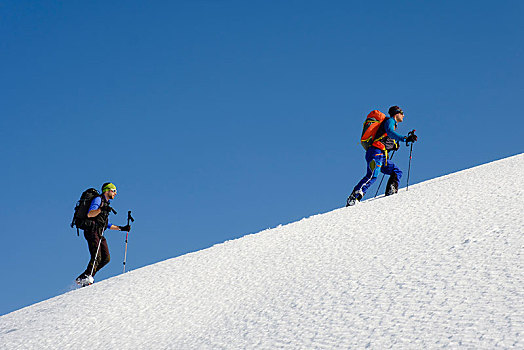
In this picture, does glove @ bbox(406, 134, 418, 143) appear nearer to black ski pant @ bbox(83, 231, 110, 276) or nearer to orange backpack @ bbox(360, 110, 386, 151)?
orange backpack @ bbox(360, 110, 386, 151)

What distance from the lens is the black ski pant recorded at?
8.84m

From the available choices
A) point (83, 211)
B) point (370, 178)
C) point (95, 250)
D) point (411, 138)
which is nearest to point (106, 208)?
point (83, 211)

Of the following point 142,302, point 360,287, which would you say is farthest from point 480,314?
point 142,302

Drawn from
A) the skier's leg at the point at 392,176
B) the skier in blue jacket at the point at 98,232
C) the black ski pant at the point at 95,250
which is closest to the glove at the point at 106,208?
the skier in blue jacket at the point at 98,232

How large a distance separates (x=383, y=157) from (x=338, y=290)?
18.3 feet

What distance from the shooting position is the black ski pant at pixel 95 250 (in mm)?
8841

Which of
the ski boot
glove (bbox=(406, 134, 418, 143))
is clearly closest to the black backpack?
the ski boot

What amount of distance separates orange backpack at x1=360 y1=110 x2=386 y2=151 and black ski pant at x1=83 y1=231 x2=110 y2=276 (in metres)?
4.89

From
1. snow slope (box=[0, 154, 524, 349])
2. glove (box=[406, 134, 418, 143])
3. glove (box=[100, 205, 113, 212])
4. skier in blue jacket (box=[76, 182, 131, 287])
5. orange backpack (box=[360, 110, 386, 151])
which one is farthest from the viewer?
orange backpack (box=[360, 110, 386, 151])

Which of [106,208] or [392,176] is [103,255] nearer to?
[106,208]

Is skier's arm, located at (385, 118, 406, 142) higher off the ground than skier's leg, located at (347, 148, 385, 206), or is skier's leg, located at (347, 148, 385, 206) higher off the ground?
skier's arm, located at (385, 118, 406, 142)

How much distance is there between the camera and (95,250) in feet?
29.3

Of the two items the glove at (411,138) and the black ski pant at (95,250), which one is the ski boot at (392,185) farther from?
the black ski pant at (95,250)

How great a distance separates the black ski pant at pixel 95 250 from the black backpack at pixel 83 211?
144mm
